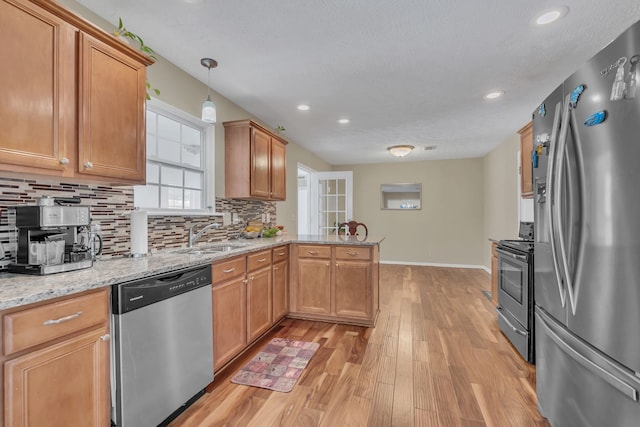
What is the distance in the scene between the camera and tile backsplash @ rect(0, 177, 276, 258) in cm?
153

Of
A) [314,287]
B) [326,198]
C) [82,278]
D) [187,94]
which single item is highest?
[187,94]

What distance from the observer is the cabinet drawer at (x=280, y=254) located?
3.02 metres

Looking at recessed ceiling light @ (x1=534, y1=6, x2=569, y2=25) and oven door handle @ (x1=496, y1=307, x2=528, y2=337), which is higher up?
recessed ceiling light @ (x1=534, y1=6, x2=569, y2=25)

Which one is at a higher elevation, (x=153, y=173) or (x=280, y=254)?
(x=153, y=173)

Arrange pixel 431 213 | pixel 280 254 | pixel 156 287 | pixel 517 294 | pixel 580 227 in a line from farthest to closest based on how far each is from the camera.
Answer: pixel 431 213
pixel 280 254
pixel 517 294
pixel 156 287
pixel 580 227

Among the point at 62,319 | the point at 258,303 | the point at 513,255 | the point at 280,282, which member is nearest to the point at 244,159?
the point at 280,282

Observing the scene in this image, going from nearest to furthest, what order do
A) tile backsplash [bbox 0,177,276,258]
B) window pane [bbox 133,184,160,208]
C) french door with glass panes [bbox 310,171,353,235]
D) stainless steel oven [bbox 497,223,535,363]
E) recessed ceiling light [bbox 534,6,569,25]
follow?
tile backsplash [bbox 0,177,276,258] → recessed ceiling light [bbox 534,6,569,25] → window pane [bbox 133,184,160,208] → stainless steel oven [bbox 497,223,535,363] → french door with glass panes [bbox 310,171,353,235]

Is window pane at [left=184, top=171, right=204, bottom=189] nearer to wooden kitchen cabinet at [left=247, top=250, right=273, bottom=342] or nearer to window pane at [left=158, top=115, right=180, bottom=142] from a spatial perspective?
window pane at [left=158, top=115, right=180, bottom=142]

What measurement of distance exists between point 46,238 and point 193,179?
5.16 feet

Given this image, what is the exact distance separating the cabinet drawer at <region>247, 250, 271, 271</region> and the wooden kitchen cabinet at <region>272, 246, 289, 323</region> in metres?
0.14

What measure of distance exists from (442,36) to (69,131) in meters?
2.42

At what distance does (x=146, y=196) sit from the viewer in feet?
8.07

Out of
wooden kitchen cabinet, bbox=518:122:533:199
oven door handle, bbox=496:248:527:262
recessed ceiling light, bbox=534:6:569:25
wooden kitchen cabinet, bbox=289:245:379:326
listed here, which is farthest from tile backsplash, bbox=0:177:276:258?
wooden kitchen cabinet, bbox=518:122:533:199

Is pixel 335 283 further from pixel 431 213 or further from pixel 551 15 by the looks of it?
pixel 431 213
